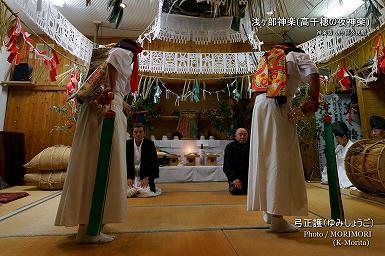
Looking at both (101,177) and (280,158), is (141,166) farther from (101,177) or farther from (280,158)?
(280,158)

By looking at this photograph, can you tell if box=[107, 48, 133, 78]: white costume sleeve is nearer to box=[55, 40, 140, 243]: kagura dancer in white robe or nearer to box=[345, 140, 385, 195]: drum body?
box=[55, 40, 140, 243]: kagura dancer in white robe

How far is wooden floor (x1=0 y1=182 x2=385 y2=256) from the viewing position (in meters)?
1.33

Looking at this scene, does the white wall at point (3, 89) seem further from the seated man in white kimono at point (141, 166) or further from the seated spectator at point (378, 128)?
the seated spectator at point (378, 128)

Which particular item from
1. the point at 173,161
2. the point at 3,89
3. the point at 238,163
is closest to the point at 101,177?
the point at 238,163

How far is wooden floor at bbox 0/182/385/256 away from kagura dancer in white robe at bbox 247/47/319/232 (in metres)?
0.17

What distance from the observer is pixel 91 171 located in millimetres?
1507

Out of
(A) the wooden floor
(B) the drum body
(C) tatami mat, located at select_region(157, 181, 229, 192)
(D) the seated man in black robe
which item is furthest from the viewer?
(C) tatami mat, located at select_region(157, 181, 229, 192)

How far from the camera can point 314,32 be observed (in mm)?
5441

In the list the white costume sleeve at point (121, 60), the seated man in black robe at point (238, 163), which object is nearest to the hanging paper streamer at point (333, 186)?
the white costume sleeve at point (121, 60)

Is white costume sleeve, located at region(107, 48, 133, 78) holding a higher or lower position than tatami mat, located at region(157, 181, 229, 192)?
higher

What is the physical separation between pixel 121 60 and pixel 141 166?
6.42ft

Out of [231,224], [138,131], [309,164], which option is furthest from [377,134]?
[138,131]

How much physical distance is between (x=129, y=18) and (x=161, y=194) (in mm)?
3637

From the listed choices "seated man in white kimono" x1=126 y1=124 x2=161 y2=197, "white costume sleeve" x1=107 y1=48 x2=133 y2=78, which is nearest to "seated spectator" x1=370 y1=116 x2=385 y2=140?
"seated man in white kimono" x1=126 y1=124 x2=161 y2=197
